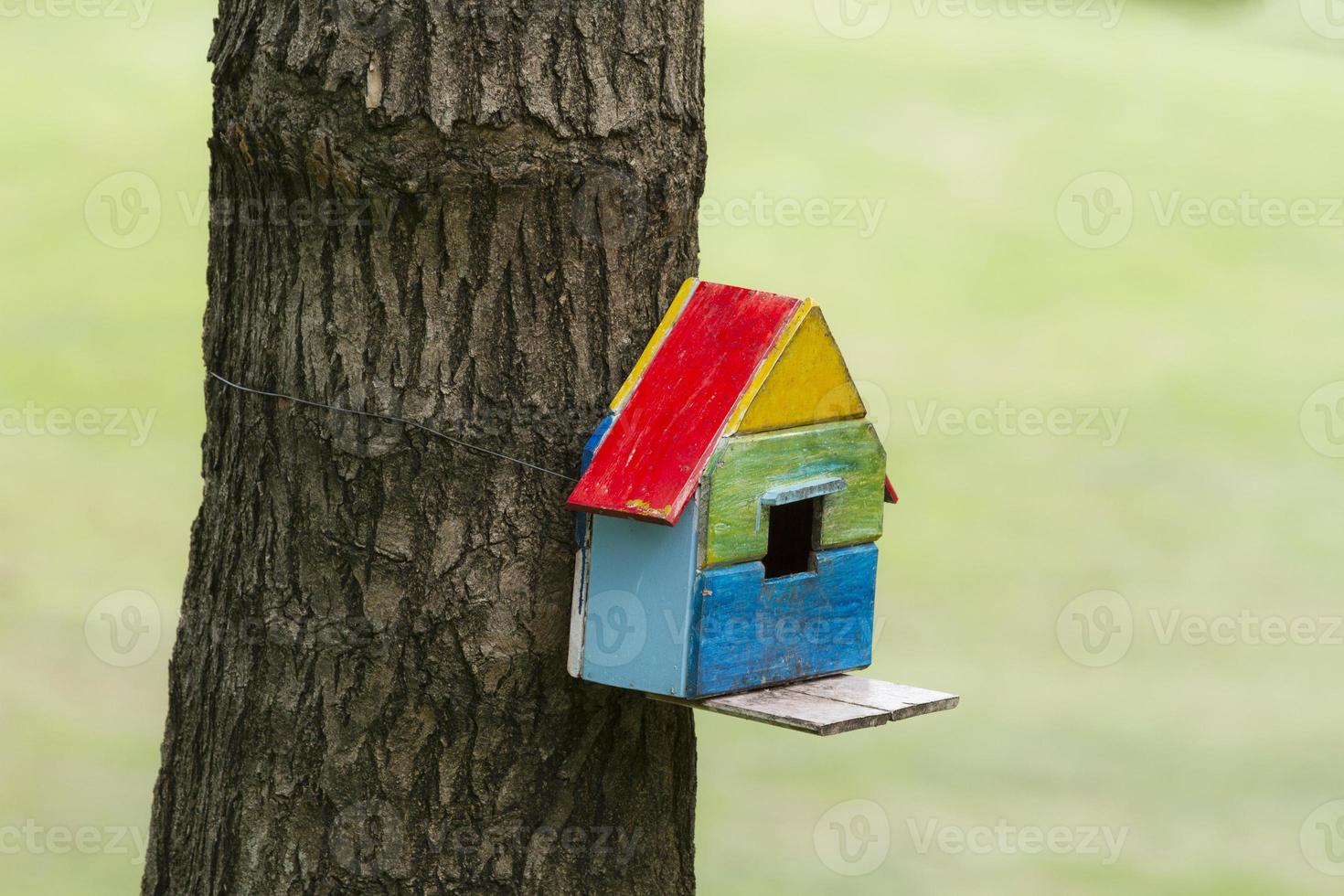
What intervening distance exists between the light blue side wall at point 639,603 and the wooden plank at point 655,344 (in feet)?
0.59

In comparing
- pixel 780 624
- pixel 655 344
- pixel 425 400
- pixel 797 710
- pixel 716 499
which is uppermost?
pixel 655 344

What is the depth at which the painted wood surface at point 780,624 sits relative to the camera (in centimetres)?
209

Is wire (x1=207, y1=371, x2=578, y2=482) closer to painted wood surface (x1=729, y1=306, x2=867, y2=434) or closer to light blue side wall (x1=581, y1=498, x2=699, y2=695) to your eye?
light blue side wall (x1=581, y1=498, x2=699, y2=695)

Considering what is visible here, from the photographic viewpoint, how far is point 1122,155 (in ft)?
30.6

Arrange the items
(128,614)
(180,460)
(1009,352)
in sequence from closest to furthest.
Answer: (128,614), (180,460), (1009,352)

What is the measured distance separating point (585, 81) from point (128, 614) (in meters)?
4.28

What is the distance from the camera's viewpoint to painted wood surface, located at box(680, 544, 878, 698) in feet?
6.85

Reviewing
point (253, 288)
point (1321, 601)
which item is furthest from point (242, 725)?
point (1321, 601)

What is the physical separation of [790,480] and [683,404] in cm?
20

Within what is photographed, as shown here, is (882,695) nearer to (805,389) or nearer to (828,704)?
(828,704)

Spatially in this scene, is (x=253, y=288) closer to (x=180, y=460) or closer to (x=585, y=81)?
(x=585, y=81)

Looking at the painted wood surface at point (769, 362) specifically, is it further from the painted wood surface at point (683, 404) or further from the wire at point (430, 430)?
the wire at point (430, 430)

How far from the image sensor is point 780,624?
2207 millimetres

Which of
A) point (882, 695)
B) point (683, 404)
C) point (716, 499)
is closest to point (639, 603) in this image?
point (716, 499)
